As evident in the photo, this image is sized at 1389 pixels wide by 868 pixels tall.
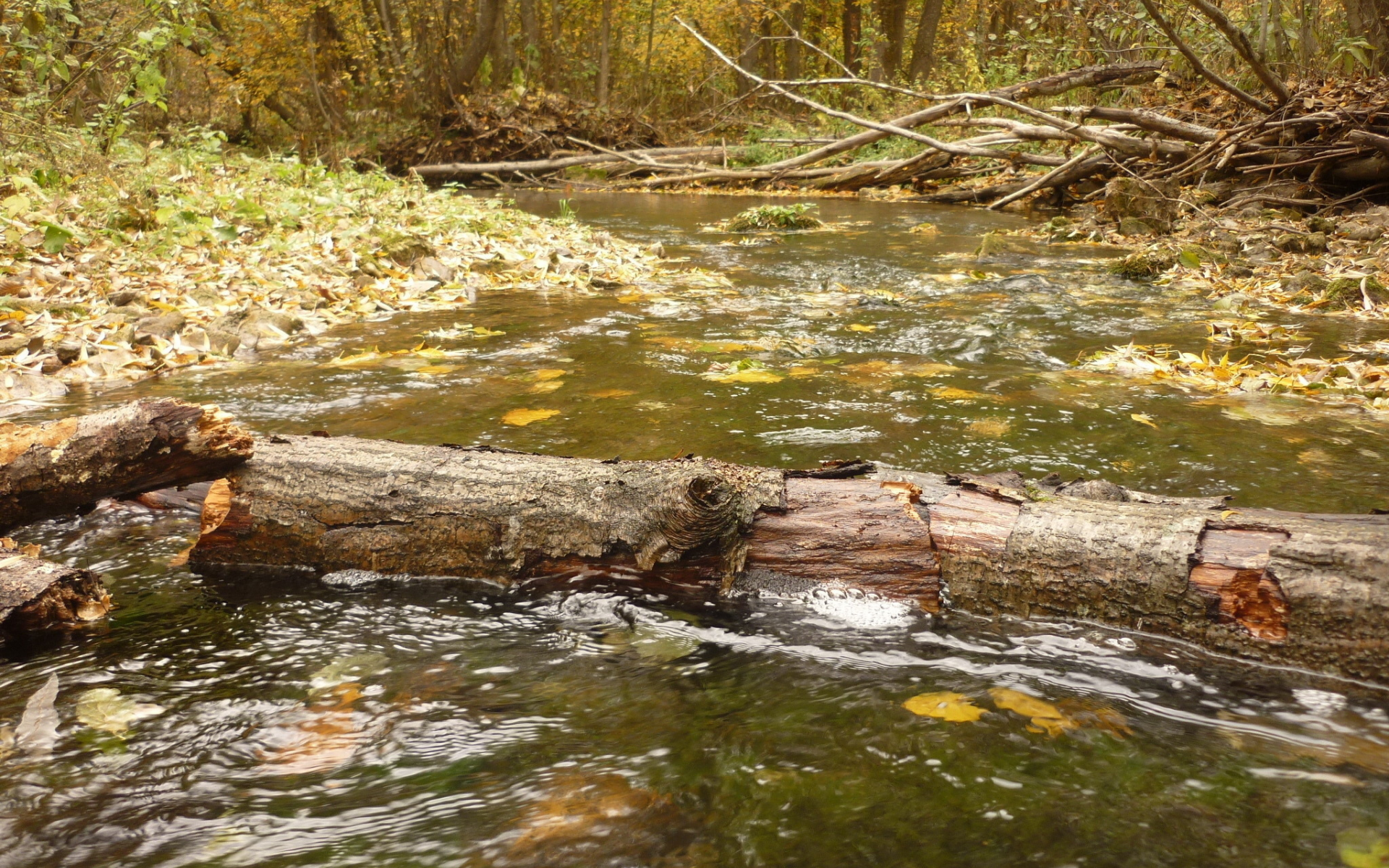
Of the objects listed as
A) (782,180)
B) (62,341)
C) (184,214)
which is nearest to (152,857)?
(62,341)

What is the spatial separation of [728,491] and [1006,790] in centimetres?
97

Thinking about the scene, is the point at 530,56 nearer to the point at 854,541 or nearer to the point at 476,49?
the point at 476,49

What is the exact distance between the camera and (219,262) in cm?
688

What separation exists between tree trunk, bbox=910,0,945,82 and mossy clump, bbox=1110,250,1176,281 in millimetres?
18019

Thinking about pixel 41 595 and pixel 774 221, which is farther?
pixel 774 221

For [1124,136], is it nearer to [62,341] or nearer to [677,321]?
[677,321]

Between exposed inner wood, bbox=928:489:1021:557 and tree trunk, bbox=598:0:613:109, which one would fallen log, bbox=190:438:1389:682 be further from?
tree trunk, bbox=598:0:613:109

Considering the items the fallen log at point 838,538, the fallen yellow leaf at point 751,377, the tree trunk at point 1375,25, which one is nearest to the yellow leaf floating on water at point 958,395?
the fallen yellow leaf at point 751,377

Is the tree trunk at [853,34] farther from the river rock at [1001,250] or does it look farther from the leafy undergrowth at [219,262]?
the leafy undergrowth at [219,262]

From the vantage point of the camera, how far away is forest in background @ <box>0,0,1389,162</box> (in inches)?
328

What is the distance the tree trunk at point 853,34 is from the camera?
92.5ft

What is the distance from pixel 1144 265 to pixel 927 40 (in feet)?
63.1

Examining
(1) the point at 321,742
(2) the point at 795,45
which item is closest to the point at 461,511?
(1) the point at 321,742

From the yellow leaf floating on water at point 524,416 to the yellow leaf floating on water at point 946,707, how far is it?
2.45 m
